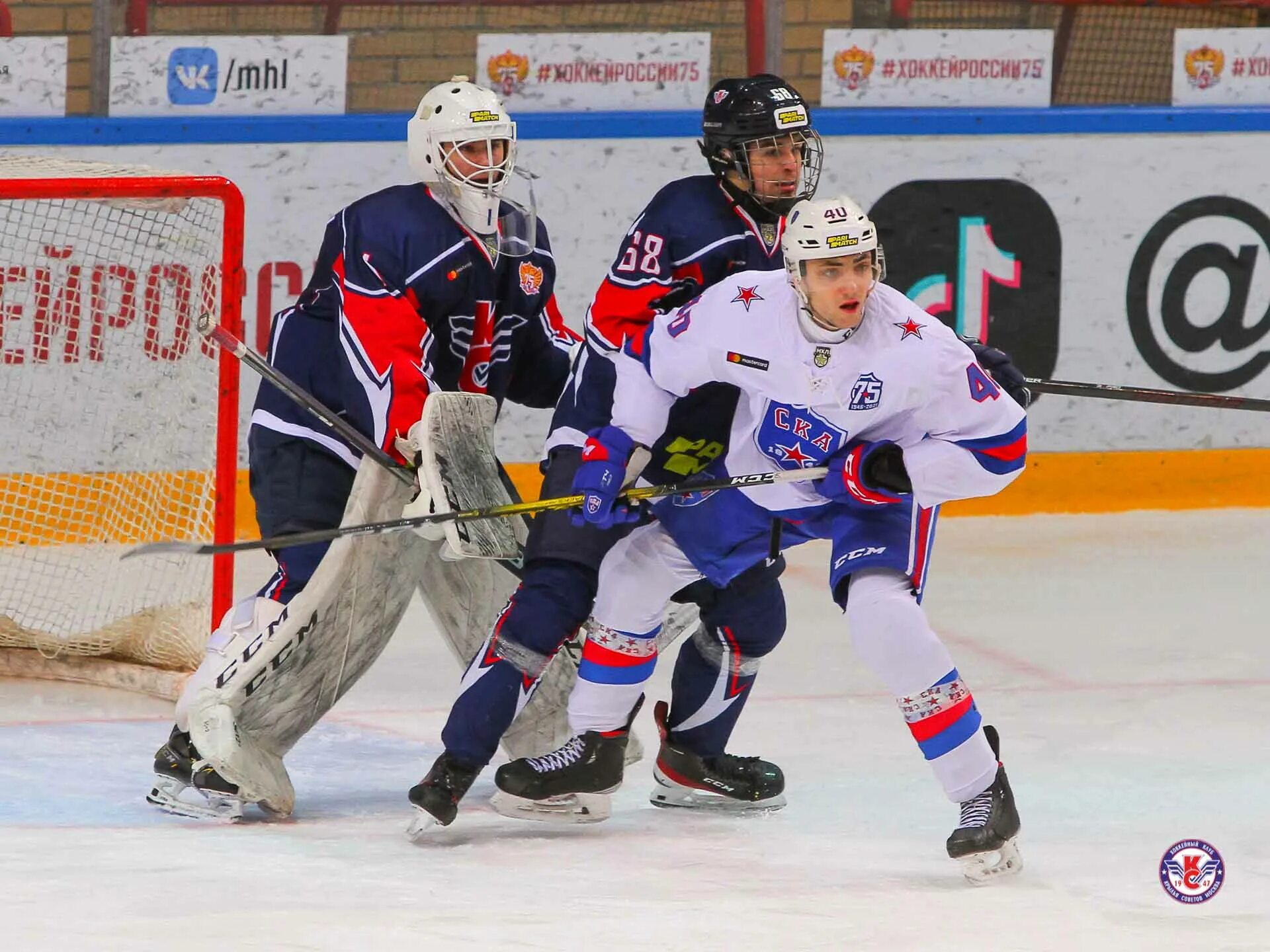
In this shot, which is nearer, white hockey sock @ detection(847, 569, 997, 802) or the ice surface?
the ice surface

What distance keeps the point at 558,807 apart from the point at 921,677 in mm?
628

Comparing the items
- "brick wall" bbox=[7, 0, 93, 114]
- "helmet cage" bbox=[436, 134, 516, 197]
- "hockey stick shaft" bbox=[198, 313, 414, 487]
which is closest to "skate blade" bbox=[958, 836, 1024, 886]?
"hockey stick shaft" bbox=[198, 313, 414, 487]

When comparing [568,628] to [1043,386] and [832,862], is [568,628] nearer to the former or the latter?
[832,862]

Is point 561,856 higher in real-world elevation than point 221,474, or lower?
lower

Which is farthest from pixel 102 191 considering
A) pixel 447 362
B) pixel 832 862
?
pixel 832 862

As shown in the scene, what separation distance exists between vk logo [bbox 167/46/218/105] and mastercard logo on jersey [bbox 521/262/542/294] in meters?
2.16

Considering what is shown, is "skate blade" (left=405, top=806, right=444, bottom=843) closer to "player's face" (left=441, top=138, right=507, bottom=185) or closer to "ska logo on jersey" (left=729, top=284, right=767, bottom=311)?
"ska logo on jersey" (left=729, top=284, right=767, bottom=311)

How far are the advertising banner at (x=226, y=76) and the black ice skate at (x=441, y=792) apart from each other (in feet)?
8.70

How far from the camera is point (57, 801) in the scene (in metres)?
3.47

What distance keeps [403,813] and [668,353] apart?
83cm

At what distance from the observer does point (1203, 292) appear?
19.5 ft

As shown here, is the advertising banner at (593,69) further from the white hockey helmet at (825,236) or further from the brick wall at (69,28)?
the white hockey helmet at (825,236)

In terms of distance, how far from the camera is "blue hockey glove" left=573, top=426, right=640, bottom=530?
3.21 m

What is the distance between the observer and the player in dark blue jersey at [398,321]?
338 centimetres
